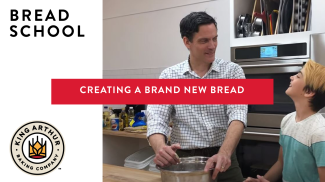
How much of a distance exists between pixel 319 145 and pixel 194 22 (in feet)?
2.36

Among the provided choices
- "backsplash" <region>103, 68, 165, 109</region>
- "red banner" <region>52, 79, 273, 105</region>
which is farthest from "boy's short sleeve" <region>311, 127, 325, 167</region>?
"backsplash" <region>103, 68, 165, 109</region>

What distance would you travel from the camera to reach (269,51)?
2068mm

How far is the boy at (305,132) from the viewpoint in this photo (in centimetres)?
118

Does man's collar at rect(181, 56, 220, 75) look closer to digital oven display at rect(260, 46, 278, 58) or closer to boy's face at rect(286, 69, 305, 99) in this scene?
boy's face at rect(286, 69, 305, 99)

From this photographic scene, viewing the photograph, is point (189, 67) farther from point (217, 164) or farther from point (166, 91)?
point (217, 164)

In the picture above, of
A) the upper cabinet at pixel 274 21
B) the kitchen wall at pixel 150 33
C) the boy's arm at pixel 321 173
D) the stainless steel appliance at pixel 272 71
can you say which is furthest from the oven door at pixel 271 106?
the boy's arm at pixel 321 173

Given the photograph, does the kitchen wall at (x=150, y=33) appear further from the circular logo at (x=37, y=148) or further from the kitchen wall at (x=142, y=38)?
the circular logo at (x=37, y=148)

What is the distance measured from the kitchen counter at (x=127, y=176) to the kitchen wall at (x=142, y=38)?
1.38 metres

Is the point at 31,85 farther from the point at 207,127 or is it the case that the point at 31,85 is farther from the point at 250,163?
the point at 250,163

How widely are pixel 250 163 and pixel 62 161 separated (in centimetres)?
130

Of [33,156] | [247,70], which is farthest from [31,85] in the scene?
[247,70]

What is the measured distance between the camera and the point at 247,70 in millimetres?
2178

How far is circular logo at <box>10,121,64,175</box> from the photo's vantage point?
1.31 metres

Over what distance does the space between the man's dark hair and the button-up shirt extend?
0.17 metres
